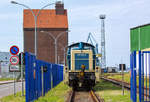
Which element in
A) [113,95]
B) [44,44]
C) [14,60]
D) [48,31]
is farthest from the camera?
[48,31]

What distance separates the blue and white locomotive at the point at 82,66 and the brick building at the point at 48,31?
239 ft

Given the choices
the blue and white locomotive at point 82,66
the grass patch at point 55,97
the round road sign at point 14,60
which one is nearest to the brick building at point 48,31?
the blue and white locomotive at point 82,66

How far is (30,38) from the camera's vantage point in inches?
4114

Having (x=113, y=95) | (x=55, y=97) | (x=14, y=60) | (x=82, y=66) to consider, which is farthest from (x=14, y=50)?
(x=82, y=66)

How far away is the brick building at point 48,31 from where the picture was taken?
103312 millimetres

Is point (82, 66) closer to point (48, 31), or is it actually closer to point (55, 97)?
point (55, 97)

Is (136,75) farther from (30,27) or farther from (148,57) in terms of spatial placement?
(30,27)

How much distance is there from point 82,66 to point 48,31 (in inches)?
3156

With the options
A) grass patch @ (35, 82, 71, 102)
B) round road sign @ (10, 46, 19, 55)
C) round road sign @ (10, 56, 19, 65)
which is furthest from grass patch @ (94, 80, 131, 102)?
round road sign @ (10, 46, 19, 55)

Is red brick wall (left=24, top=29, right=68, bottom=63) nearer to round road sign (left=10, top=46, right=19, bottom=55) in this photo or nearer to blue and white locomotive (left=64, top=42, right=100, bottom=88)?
blue and white locomotive (left=64, top=42, right=100, bottom=88)

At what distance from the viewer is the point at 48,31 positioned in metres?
106

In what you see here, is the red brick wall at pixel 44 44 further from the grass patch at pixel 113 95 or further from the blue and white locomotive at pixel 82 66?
the grass patch at pixel 113 95

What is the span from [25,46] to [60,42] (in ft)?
36.5

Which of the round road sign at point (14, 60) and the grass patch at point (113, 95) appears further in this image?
the round road sign at point (14, 60)
